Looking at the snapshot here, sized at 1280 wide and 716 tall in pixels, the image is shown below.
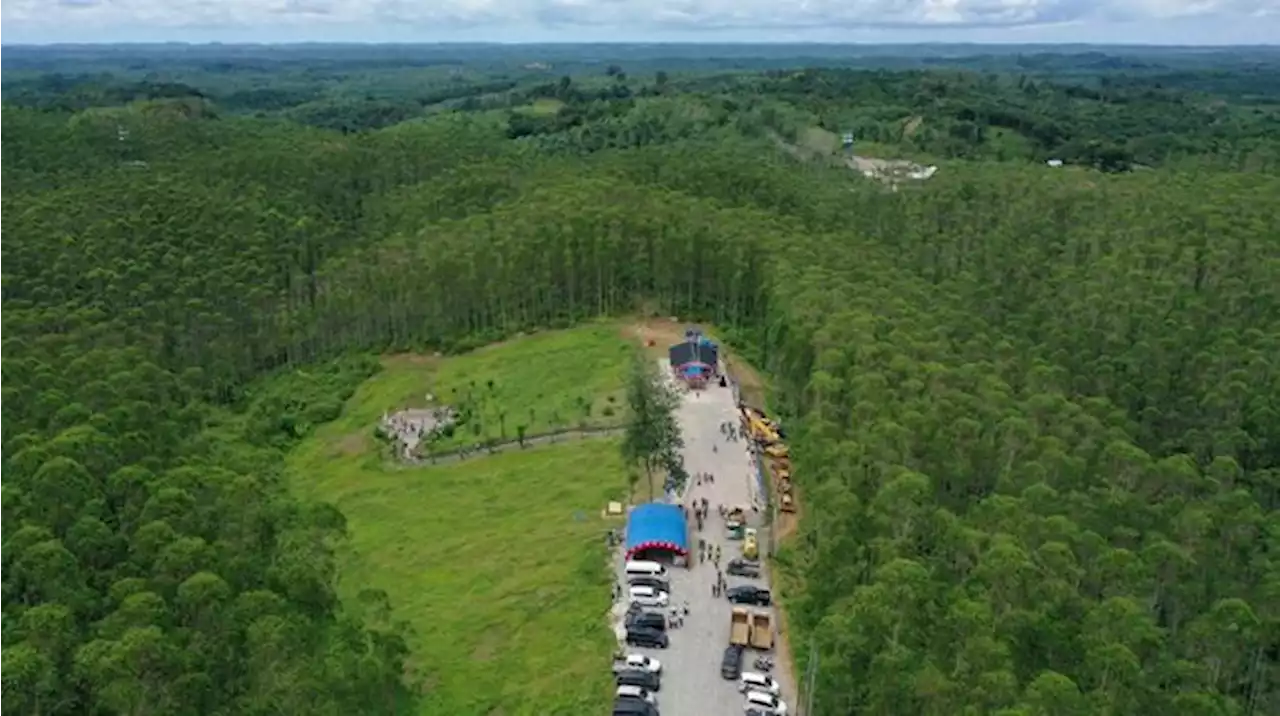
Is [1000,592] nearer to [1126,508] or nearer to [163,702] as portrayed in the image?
[1126,508]

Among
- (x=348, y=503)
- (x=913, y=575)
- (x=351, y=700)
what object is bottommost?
(x=348, y=503)

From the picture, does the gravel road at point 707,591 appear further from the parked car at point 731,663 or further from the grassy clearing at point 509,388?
the grassy clearing at point 509,388

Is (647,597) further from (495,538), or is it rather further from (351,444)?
(351,444)

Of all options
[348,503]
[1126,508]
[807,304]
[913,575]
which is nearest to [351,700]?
[913,575]

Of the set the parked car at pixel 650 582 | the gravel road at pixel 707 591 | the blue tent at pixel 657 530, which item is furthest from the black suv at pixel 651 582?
the blue tent at pixel 657 530

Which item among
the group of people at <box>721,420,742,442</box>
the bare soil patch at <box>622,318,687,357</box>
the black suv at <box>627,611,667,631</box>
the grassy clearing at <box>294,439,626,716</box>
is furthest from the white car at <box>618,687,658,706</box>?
the bare soil patch at <box>622,318,687,357</box>

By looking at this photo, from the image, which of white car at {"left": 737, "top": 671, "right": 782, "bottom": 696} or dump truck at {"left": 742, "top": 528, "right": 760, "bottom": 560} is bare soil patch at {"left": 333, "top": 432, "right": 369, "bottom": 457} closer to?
dump truck at {"left": 742, "top": 528, "right": 760, "bottom": 560}

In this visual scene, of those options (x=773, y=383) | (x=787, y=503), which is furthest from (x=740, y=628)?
(x=773, y=383)
